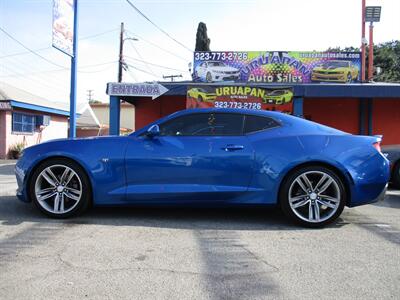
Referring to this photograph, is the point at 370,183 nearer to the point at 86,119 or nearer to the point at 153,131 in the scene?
the point at 153,131

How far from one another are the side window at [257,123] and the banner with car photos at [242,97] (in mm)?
8072

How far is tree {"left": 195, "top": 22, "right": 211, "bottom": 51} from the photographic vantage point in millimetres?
25641

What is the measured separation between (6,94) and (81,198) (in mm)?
18477

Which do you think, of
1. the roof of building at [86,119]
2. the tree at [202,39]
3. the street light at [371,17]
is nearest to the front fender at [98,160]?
the street light at [371,17]

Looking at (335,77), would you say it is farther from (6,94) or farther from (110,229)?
A: (6,94)

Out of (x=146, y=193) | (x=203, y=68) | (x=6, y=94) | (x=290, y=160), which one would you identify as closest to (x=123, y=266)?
(x=146, y=193)

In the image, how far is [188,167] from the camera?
5.30m

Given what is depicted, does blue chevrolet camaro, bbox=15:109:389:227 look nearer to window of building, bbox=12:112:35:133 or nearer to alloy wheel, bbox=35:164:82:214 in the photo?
alloy wheel, bbox=35:164:82:214

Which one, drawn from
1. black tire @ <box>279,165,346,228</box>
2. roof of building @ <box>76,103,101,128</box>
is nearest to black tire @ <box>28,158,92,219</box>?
black tire @ <box>279,165,346,228</box>

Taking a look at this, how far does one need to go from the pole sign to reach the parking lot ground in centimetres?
Answer: 784

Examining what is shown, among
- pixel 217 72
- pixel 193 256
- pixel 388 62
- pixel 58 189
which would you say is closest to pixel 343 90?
pixel 217 72

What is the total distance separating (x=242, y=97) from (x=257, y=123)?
825 cm

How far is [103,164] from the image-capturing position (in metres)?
5.35

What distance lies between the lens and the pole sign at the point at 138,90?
44.1 feet
